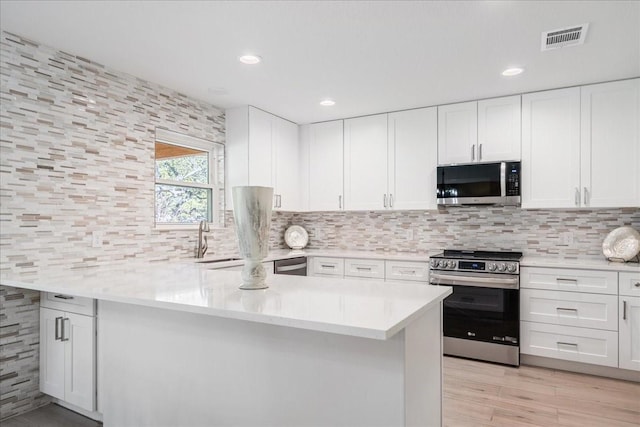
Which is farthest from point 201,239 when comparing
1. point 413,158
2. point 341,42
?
point 413,158

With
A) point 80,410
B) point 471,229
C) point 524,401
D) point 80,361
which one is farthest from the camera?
point 471,229

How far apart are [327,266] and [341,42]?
242 cm

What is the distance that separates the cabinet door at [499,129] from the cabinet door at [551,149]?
72 mm

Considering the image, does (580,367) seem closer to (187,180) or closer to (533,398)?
(533,398)

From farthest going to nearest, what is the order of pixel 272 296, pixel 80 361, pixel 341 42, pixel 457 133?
pixel 457 133
pixel 341 42
pixel 80 361
pixel 272 296

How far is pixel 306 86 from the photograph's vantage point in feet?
11.3

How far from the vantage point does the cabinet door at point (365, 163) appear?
429cm

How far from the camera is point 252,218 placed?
1.70 m

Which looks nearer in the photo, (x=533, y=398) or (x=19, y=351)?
(x=19, y=351)

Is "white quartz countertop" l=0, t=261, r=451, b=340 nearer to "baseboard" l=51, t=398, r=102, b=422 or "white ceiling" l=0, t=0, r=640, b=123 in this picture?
"baseboard" l=51, t=398, r=102, b=422

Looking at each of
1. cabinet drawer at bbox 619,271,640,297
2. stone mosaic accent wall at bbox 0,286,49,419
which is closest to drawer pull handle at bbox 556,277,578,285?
cabinet drawer at bbox 619,271,640,297

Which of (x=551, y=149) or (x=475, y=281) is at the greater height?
(x=551, y=149)

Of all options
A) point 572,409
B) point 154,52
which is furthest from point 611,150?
point 154,52

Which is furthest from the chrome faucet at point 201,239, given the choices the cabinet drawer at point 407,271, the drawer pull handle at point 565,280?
the drawer pull handle at point 565,280
